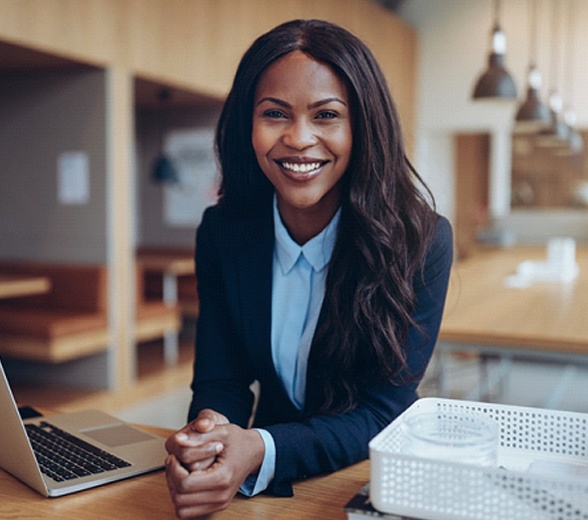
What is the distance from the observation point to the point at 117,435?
4.35ft

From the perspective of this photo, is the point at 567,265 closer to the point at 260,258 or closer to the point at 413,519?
the point at 260,258

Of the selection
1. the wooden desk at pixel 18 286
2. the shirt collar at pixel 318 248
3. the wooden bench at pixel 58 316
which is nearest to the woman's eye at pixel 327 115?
the shirt collar at pixel 318 248

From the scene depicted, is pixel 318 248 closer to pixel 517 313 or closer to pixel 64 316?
pixel 517 313

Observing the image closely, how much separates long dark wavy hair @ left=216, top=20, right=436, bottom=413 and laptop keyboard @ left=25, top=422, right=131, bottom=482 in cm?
40

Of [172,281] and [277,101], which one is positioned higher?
[277,101]

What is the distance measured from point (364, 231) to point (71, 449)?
62cm

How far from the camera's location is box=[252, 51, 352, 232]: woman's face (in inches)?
50.7

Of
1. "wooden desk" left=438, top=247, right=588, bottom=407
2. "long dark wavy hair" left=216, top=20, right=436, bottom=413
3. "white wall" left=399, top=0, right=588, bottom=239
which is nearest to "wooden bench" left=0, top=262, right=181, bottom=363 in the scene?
"wooden desk" left=438, top=247, right=588, bottom=407

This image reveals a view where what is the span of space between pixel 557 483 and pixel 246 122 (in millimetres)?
897

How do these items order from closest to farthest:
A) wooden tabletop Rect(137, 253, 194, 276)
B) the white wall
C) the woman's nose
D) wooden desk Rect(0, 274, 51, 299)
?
the woman's nose → wooden desk Rect(0, 274, 51, 299) → wooden tabletop Rect(137, 253, 194, 276) → the white wall

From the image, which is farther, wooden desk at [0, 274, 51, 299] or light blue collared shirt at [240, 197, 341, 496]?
wooden desk at [0, 274, 51, 299]

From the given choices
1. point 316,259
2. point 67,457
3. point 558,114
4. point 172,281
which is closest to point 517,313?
point 316,259

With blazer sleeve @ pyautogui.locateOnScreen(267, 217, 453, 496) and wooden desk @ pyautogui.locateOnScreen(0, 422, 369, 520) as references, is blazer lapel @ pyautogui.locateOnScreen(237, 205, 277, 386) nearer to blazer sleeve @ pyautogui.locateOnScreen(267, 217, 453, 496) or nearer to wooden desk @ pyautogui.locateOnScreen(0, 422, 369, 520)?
blazer sleeve @ pyautogui.locateOnScreen(267, 217, 453, 496)

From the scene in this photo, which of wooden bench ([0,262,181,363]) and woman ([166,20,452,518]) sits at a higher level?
woman ([166,20,452,518])
